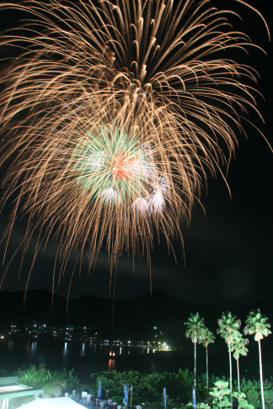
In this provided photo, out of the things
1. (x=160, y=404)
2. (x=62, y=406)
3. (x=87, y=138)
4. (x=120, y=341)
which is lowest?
(x=120, y=341)

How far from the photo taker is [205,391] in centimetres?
2675

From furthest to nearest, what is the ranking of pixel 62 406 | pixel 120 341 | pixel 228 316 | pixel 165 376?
pixel 120 341
pixel 165 376
pixel 228 316
pixel 62 406

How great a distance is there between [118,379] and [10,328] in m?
195

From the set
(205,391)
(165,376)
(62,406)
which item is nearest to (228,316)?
(205,391)

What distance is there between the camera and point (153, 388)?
99.3ft

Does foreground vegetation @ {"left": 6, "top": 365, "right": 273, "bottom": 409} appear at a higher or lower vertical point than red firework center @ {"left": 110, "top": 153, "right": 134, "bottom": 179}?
lower

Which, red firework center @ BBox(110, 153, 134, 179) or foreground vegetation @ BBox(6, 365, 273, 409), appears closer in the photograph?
red firework center @ BBox(110, 153, 134, 179)

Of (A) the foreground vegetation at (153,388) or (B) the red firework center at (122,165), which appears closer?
(B) the red firework center at (122,165)

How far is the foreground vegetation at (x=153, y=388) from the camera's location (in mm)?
22734

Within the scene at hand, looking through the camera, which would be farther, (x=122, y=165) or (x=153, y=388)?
(x=153, y=388)

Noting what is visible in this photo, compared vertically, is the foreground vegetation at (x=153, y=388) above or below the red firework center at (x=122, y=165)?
below

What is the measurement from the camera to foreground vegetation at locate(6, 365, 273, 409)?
22.7 metres

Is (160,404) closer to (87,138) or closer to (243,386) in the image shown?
(243,386)

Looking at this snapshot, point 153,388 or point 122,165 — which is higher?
point 122,165
